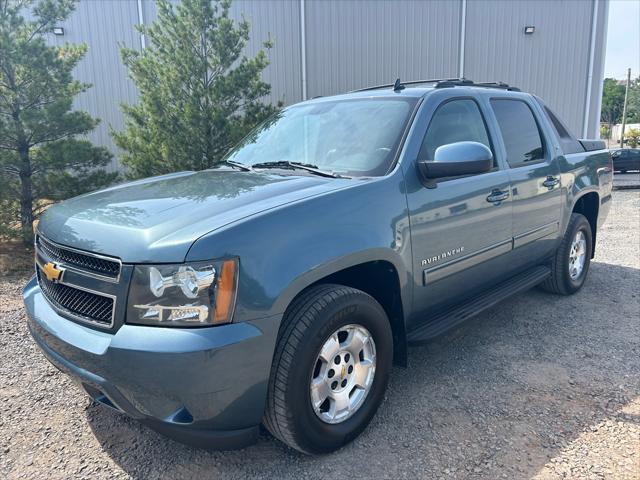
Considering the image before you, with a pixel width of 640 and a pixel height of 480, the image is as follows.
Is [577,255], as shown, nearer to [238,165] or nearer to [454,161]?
[454,161]

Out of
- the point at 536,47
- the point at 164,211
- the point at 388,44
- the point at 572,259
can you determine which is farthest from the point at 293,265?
the point at 536,47

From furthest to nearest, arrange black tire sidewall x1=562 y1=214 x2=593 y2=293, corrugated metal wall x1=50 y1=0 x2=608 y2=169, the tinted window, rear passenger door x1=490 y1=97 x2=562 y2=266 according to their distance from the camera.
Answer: corrugated metal wall x1=50 y1=0 x2=608 y2=169, black tire sidewall x1=562 y1=214 x2=593 y2=293, the tinted window, rear passenger door x1=490 y1=97 x2=562 y2=266

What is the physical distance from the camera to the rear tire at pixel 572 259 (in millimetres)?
4672

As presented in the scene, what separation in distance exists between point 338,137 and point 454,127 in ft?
2.68

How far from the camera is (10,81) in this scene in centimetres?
647

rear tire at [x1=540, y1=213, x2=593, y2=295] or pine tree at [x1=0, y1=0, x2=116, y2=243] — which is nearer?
rear tire at [x1=540, y1=213, x2=593, y2=295]

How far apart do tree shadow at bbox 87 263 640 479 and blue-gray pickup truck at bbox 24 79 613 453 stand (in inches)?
9.4

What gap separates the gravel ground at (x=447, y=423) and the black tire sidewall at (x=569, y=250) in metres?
0.68

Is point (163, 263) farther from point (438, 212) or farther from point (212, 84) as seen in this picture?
point (212, 84)

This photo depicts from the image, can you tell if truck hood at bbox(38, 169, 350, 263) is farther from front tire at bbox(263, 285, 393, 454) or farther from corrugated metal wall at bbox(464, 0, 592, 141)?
corrugated metal wall at bbox(464, 0, 592, 141)

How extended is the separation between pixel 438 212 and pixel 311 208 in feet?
3.20

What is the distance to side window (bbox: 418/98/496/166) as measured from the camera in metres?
3.16

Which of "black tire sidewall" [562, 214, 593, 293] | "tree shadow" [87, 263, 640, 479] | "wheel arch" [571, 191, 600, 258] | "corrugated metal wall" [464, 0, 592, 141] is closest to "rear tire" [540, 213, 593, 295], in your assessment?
"black tire sidewall" [562, 214, 593, 293]

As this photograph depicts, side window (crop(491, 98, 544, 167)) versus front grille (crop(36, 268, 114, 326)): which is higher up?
side window (crop(491, 98, 544, 167))
